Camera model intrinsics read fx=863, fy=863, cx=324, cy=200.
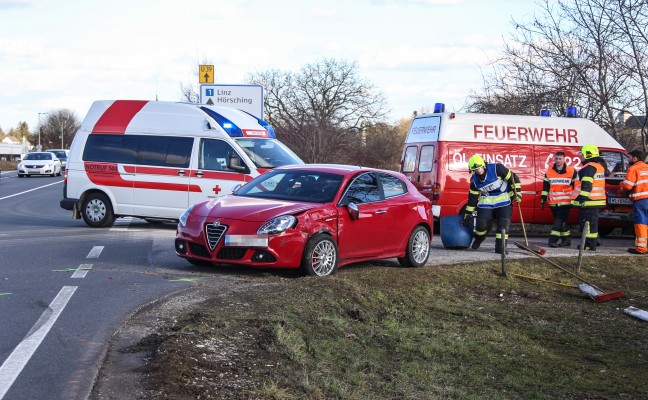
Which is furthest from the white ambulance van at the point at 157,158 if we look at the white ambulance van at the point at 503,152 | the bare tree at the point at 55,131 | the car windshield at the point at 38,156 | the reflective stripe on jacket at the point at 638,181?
the bare tree at the point at 55,131

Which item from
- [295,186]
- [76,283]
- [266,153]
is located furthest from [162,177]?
[76,283]

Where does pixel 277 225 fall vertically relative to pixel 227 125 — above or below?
below

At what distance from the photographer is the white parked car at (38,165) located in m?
50.9

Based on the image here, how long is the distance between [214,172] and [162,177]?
3.52ft

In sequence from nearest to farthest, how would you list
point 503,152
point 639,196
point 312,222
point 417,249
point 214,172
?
point 312,222 < point 417,249 < point 639,196 < point 214,172 < point 503,152

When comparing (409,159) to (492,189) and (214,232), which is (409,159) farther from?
(214,232)

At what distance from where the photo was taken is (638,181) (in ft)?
51.1

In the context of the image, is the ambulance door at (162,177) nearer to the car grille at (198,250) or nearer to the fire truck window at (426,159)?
the fire truck window at (426,159)

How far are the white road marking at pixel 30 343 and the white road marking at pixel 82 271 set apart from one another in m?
1.26

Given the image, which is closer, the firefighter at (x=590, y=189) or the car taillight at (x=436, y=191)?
the firefighter at (x=590, y=189)

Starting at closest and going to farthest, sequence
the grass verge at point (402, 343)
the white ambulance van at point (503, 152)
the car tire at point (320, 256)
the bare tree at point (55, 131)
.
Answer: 1. the grass verge at point (402, 343)
2. the car tire at point (320, 256)
3. the white ambulance van at point (503, 152)
4. the bare tree at point (55, 131)

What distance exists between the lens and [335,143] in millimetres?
42438

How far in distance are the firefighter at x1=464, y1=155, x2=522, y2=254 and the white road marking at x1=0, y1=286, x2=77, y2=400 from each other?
7.28 meters

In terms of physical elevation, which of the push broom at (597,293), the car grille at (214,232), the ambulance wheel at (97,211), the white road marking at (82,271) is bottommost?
the push broom at (597,293)
